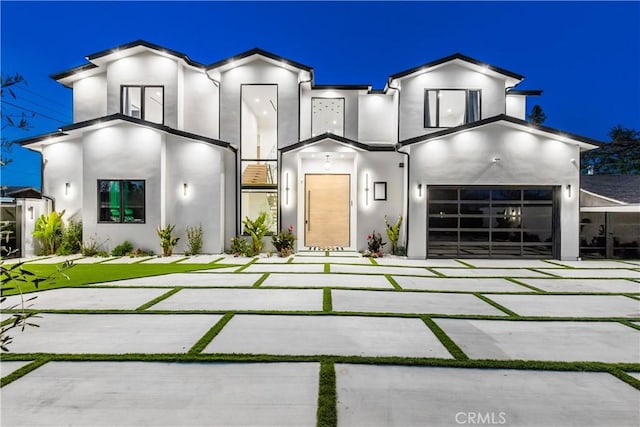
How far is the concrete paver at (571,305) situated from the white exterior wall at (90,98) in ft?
50.4

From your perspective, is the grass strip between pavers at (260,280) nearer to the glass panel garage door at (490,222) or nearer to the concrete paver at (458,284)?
the concrete paver at (458,284)

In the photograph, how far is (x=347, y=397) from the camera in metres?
2.63

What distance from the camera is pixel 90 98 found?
43.5 ft

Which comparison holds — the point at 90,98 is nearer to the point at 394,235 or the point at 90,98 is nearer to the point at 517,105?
the point at 394,235

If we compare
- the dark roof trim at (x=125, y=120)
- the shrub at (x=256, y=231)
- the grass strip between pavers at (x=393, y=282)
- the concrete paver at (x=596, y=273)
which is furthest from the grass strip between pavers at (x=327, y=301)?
the dark roof trim at (x=125, y=120)

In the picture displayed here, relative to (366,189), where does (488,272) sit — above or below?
below

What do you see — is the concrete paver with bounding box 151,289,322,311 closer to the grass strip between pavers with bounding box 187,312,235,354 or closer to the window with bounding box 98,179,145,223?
the grass strip between pavers with bounding box 187,312,235,354

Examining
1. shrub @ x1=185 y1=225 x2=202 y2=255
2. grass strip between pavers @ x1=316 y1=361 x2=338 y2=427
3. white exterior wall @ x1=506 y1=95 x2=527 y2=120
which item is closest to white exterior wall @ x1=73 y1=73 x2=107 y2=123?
shrub @ x1=185 y1=225 x2=202 y2=255

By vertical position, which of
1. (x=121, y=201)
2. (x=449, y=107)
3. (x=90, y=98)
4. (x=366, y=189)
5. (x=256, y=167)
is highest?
(x=90, y=98)

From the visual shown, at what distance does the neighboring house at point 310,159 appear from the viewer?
1026 centimetres

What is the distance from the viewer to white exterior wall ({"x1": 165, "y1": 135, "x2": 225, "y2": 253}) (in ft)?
35.8

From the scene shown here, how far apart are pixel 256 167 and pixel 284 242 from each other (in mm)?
3576

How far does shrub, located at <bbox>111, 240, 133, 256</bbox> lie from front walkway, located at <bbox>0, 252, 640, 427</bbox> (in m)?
4.84

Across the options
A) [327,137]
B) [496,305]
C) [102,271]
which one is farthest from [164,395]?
[327,137]
